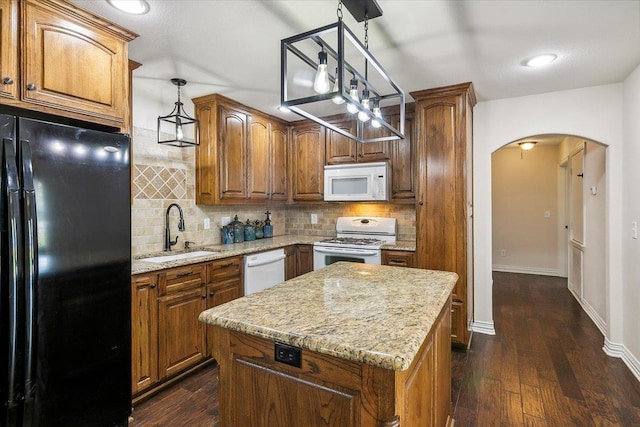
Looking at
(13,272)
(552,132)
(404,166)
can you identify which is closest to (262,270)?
(404,166)

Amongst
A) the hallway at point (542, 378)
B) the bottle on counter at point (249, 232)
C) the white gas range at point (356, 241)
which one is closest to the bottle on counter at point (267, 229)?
the bottle on counter at point (249, 232)

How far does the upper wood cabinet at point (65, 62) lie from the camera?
61.6 inches

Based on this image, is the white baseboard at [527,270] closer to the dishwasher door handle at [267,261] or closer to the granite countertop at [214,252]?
the granite countertop at [214,252]

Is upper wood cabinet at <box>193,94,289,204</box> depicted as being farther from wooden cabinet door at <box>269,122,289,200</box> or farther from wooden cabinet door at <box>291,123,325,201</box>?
wooden cabinet door at <box>291,123,325,201</box>

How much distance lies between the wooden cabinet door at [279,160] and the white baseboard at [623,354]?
360cm

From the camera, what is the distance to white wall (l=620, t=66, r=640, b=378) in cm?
257

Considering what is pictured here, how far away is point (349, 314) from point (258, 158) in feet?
9.43

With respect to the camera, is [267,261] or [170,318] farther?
[267,261]

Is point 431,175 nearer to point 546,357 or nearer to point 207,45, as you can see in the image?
point 546,357

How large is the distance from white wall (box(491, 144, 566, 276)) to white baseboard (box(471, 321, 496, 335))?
3.49 meters

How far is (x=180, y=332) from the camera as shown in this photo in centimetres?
249

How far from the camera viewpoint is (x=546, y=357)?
113 inches

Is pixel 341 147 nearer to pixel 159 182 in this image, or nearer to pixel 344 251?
pixel 344 251

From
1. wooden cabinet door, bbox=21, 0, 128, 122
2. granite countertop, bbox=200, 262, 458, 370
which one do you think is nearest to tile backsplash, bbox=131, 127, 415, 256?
wooden cabinet door, bbox=21, 0, 128, 122
